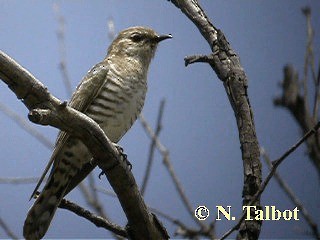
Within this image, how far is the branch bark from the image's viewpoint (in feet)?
10.3

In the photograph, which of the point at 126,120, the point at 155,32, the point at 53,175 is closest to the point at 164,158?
the point at 126,120

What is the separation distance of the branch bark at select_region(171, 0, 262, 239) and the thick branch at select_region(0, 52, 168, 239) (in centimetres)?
59

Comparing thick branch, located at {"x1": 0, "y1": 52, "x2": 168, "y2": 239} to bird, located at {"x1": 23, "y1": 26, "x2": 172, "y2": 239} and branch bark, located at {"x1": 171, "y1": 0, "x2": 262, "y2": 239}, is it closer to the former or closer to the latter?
branch bark, located at {"x1": 171, "y1": 0, "x2": 262, "y2": 239}

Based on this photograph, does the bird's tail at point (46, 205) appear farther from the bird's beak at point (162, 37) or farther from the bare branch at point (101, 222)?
the bird's beak at point (162, 37)

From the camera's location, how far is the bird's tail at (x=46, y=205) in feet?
12.5

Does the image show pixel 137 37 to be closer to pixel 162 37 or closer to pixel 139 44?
pixel 139 44

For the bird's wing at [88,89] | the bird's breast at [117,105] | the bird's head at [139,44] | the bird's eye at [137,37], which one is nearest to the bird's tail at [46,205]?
the bird's wing at [88,89]

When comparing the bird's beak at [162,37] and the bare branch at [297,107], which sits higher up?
the bird's beak at [162,37]

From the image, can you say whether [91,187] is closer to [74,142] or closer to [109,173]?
[74,142]

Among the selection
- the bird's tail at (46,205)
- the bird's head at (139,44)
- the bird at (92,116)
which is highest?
the bird's head at (139,44)

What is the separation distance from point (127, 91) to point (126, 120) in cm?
25

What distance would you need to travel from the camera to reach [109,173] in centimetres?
321

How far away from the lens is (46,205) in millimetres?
4008

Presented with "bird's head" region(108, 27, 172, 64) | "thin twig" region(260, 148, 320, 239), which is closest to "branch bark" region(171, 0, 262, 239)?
"thin twig" region(260, 148, 320, 239)
